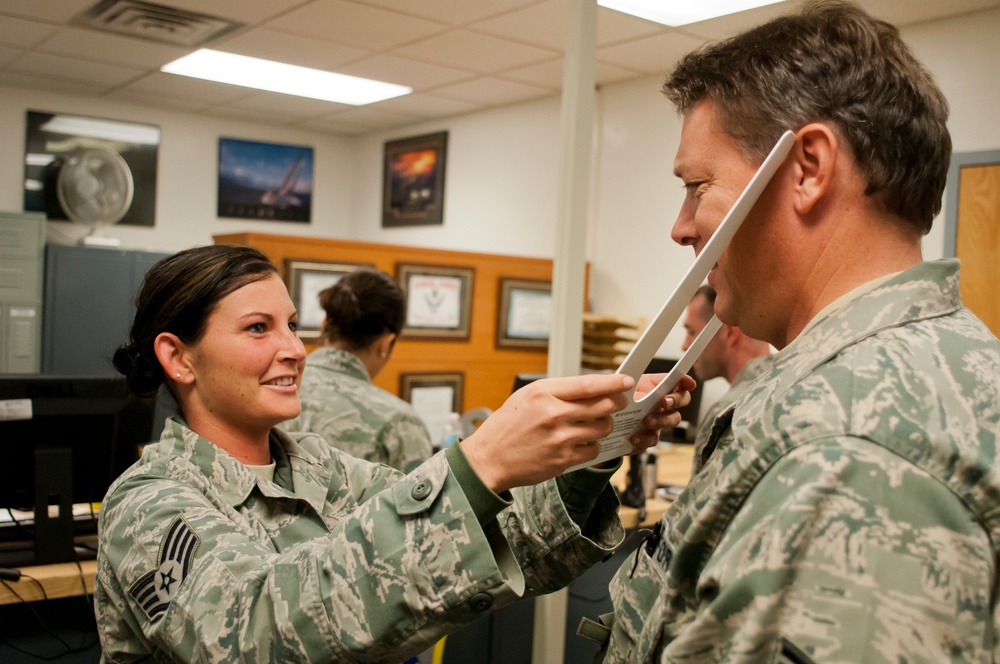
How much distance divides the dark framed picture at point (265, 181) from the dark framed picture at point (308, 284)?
303 centimetres

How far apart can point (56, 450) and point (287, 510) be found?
1148mm

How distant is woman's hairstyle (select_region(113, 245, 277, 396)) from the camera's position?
1.48 m

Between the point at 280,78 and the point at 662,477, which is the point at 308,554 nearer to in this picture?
the point at 662,477

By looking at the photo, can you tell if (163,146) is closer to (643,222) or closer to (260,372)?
(643,222)

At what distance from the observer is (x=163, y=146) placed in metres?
6.61

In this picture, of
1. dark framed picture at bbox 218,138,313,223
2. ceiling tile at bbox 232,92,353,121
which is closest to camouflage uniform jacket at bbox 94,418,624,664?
ceiling tile at bbox 232,92,353,121

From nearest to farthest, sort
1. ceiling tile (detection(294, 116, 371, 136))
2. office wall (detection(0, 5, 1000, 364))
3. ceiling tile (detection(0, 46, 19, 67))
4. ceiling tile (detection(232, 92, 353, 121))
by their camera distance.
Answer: office wall (detection(0, 5, 1000, 364)), ceiling tile (detection(0, 46, 19, 67)), ceiling tile (detection(232, 92, 353, 121)), ceiling tile (detection(294, 116, 371, 136))

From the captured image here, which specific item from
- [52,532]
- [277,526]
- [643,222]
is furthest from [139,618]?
[643,222]

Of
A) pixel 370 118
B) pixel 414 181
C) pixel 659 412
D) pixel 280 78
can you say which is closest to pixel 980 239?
pixel 659 412

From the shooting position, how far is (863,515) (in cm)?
61

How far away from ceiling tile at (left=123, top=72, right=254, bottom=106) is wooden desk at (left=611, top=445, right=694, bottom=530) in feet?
12.4

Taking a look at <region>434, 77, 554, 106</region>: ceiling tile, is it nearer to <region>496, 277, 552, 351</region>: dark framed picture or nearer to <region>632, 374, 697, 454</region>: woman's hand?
<region>496, 277, 552, 351</region>: dark framed picture

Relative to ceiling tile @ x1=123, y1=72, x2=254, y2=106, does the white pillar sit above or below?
below

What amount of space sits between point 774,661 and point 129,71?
5.76 m
